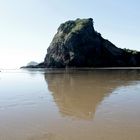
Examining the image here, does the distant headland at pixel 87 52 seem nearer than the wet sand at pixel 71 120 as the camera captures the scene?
No

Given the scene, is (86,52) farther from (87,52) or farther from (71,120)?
(71,120)

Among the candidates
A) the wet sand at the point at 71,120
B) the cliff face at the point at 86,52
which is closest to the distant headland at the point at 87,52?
the cliff face at the point at 86,52

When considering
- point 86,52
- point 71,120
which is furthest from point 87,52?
point 71,120

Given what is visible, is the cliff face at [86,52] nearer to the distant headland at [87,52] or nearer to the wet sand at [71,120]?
the distant headland at [87,52]

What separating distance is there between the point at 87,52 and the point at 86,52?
0.50 meters

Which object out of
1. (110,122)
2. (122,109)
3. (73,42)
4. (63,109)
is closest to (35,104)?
(63,109)

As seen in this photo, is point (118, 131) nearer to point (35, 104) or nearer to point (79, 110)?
point (79, 110)

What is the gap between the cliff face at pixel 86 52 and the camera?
126m

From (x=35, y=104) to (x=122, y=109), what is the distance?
14.6 ft

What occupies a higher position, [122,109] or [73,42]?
[73,42]

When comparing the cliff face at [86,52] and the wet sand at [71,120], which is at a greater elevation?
the cliff face at [86,52]

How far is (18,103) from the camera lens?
14039 millimetres

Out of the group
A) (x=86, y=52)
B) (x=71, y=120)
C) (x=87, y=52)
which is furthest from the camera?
(x=87, y=52)

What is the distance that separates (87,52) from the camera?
129 m
